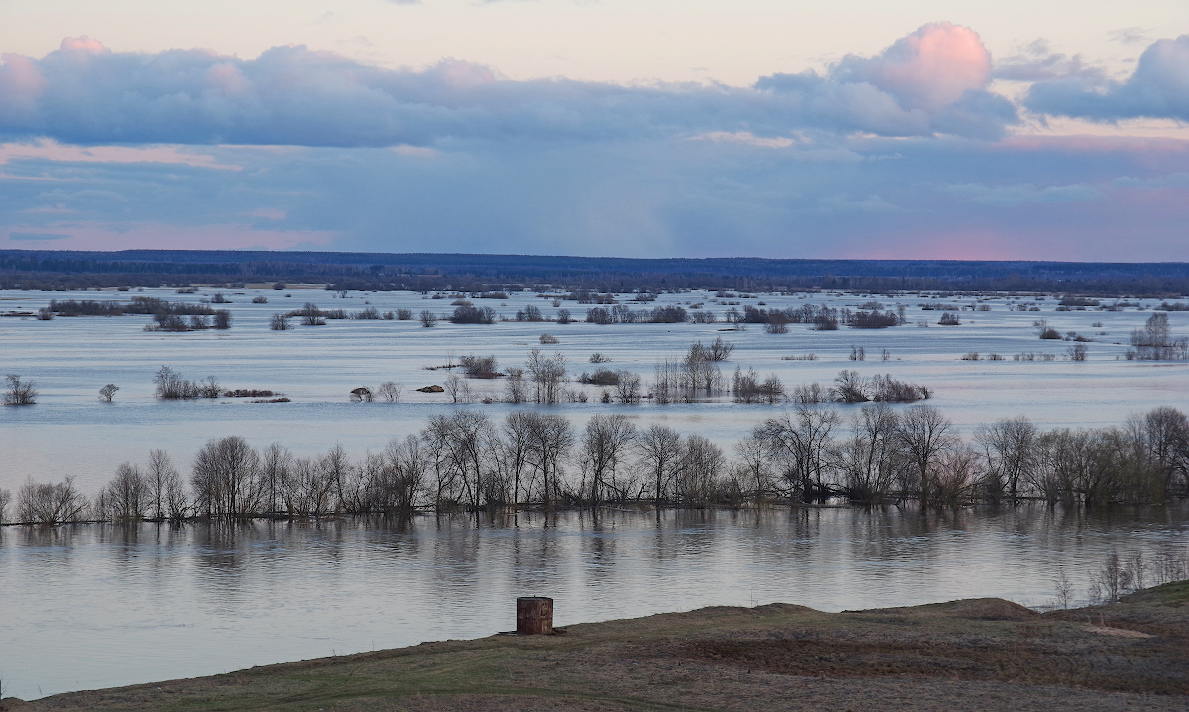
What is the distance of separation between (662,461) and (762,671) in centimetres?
1683

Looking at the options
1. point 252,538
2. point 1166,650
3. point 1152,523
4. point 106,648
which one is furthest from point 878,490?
point 106,648

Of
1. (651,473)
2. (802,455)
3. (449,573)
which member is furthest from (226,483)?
→ (802,455)

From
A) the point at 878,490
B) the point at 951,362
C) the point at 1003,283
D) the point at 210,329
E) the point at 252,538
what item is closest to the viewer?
the point at 252,538

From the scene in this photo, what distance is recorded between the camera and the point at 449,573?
2172 centimetres

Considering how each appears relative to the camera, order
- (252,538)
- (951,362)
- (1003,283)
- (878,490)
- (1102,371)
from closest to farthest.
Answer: (252,538), (878,490), (1102,371), (951,362), (1003,283)

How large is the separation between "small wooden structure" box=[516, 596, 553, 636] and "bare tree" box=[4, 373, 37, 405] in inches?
1281

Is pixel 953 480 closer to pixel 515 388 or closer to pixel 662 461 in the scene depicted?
pixel 662 461

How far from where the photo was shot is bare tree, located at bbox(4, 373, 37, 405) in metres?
41.2

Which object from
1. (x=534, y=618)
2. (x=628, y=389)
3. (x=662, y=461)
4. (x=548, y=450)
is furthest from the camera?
(x=628, y=389)

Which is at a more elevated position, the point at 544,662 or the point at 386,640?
the point at 544,662

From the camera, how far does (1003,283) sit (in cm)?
18425

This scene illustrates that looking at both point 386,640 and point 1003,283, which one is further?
point 1003,283

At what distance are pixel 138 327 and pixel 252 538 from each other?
6154 cm

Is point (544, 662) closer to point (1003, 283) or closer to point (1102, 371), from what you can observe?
point (1102, 371)
